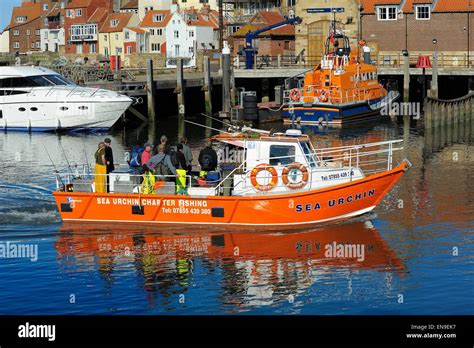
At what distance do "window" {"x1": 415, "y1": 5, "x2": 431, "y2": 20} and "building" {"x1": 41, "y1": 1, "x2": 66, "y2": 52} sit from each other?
62211 mm

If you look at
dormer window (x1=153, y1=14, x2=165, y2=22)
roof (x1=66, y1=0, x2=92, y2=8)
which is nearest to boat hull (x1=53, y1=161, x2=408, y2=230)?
dormer window (x1=153, y1=14, x2=165, y2=22)

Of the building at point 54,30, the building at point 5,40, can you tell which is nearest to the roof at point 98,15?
the building at point 54,30

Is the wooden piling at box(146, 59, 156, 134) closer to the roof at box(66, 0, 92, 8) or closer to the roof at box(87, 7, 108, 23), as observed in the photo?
the roof at box(87, 7, 108, 23)

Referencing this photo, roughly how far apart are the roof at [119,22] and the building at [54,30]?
10.5m

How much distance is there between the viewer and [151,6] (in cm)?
11188

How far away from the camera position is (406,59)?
5781 centimetres

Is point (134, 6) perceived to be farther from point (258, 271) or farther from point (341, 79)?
point (258, 271)

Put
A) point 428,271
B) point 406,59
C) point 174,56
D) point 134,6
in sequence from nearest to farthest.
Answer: point 428,271 < point 406,59 < point 174,56 < point 134,6

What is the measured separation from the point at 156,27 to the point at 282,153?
8172 cm

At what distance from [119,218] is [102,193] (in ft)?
2.72

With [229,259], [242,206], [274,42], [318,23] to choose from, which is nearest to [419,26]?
[318,23]

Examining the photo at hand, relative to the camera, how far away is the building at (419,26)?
6644cm
